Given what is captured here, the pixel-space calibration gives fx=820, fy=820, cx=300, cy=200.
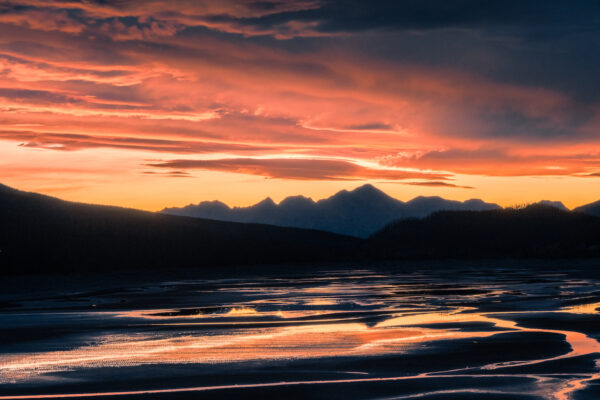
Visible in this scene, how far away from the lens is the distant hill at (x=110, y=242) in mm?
91000

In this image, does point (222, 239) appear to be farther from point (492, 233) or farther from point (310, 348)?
point (310, 348)

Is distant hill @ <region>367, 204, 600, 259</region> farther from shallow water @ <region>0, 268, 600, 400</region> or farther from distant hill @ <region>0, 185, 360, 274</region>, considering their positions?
shallow water @ <region>0, 268, 600, 400</region>

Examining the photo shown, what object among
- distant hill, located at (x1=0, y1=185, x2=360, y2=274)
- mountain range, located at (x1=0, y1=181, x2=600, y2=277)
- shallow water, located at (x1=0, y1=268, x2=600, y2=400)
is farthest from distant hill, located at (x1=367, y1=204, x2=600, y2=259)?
shallow water, located at (x1=0, y1=268, x2=600, y2=400)

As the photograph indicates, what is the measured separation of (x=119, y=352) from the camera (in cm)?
1641

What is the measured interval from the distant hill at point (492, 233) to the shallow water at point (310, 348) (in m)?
94.0

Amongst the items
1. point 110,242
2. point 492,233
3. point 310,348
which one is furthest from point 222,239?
point 310,348

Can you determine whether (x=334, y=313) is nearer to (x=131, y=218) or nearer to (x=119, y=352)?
(x=119, y=352)

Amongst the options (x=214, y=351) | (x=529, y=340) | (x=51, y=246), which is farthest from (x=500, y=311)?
(x=51, y=246)

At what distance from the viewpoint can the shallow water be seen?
12398 millimetres

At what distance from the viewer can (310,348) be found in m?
16.6

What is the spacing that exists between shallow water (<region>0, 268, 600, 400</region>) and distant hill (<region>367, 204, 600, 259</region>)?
9399cm

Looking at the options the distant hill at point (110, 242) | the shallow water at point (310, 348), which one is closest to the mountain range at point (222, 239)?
the distant hill at point (110, 242)

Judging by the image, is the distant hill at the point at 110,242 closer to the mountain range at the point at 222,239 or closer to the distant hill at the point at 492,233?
the mountain range at the point at 222,239

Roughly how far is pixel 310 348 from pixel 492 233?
13204 cm
